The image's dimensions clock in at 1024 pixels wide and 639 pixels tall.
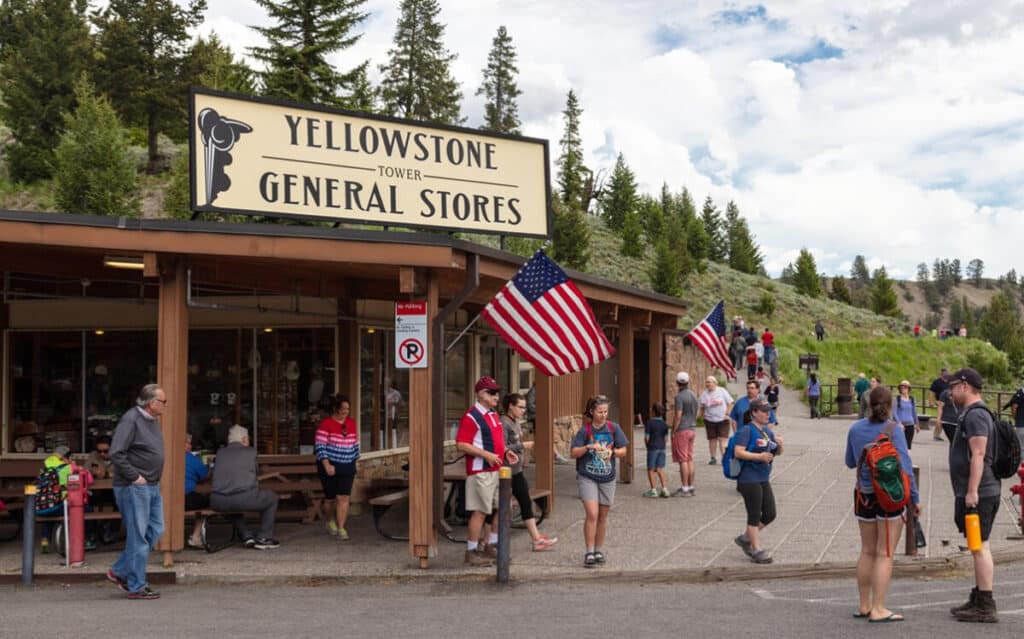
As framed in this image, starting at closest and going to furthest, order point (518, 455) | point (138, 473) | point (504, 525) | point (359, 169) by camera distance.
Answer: point (138, 473), point (504, 525), point (518, 455), point (359, 169)

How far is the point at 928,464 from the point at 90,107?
37.3 m

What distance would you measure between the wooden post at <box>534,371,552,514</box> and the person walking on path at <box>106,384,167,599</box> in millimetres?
5593

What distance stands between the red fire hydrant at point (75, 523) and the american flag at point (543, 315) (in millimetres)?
4552

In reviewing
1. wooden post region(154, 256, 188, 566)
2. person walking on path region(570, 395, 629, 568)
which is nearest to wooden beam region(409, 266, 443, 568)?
person walking on path region(570, 395, 629, 568)

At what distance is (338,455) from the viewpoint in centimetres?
1154

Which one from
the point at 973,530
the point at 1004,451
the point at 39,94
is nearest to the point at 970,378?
the point at 1004,451

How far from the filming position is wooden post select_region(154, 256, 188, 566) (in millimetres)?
10141

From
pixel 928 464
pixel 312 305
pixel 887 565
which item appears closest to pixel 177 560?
pixel 312 305

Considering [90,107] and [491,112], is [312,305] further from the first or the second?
[491,112]

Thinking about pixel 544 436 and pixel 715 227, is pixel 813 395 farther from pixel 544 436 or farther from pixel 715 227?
pixel 715 227

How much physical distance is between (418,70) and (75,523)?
68186mm

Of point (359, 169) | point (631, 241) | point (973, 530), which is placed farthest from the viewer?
point (631, 241)

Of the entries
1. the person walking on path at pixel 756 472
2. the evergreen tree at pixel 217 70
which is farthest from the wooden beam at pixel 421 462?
the evergreen tree at pixel 217 70

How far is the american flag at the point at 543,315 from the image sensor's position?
34.4 feet
